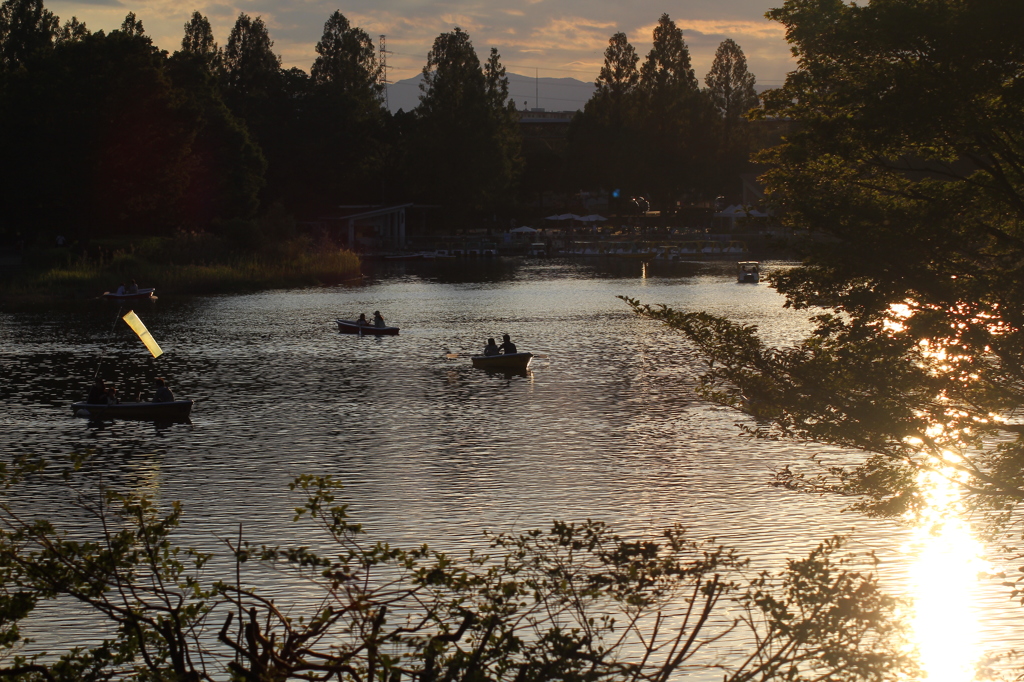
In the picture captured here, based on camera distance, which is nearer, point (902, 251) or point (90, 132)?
point (902, 251)

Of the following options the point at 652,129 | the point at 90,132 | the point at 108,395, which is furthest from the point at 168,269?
the point at 652,129

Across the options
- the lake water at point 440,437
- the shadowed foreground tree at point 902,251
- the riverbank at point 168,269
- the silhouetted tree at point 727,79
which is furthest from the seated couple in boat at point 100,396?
the silhouetted tree at point 727,79

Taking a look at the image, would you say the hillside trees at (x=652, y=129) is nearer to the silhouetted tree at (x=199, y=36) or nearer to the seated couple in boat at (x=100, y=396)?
the silhouetted tree at (x=199, y=36)

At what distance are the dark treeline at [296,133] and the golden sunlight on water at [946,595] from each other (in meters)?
65.3

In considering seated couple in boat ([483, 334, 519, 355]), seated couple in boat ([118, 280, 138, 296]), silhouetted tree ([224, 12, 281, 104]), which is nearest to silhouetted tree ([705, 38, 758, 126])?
silhouetted tree ([224, 12, 281, 104])

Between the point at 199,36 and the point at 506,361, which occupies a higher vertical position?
the point at 199,36

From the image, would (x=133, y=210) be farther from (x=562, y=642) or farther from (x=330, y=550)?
(x=562, y=642)

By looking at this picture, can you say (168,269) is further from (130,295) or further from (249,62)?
(249,62)

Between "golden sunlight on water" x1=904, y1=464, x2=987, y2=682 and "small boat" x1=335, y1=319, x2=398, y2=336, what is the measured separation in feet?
102

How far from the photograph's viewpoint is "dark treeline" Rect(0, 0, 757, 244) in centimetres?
7019

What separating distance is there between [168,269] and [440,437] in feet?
162

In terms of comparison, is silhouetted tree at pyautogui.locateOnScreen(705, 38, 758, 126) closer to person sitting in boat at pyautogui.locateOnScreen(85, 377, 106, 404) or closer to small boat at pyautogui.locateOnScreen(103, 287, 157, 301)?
small boat at pyautogui.locateOnScreen(103, 287, 157, 301)

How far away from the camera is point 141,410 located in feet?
85.9

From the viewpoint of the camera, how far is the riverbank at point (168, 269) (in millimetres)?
62562
